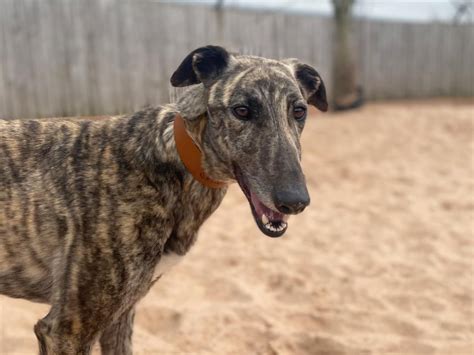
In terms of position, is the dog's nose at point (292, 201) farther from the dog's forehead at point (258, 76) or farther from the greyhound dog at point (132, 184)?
the dog's forehead at point (258, 76)

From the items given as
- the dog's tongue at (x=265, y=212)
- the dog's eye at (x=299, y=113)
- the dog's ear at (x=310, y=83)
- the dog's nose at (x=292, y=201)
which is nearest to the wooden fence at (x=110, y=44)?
the dog's ear at (x=310, y=83)

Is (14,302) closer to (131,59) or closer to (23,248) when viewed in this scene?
(23,248)

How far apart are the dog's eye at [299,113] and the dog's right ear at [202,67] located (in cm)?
40

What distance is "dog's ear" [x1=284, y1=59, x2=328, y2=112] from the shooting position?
9.90 feet

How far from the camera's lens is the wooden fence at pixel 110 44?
28.2 ft

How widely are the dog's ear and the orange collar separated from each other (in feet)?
2.11

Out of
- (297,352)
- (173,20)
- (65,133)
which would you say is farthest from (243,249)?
(173,20)

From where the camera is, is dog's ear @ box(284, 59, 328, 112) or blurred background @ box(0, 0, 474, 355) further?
blurred background @ box(0, 0, 474, 355)

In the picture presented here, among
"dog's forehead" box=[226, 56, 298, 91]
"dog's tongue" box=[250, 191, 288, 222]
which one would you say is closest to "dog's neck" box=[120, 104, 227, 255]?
"dog's forehead" box=[226, 56, 298, 91]

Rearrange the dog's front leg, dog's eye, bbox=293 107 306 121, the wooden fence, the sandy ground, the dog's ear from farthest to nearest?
the wooden fence → the sandy ground → the dog's front leg → the dog's ear → dog's eye, bbox=293 107 306 121

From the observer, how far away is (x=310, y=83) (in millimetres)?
3092

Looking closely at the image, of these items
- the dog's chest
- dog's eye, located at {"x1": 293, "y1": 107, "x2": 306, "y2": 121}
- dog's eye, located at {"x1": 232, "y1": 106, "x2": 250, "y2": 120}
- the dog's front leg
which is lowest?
the dog's front leg

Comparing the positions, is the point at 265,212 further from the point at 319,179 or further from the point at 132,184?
the point at 319,179

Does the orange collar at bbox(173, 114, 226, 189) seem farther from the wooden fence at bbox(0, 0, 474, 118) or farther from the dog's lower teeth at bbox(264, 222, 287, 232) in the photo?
the wooden fence at bbox(0, 0, 474, 118)
